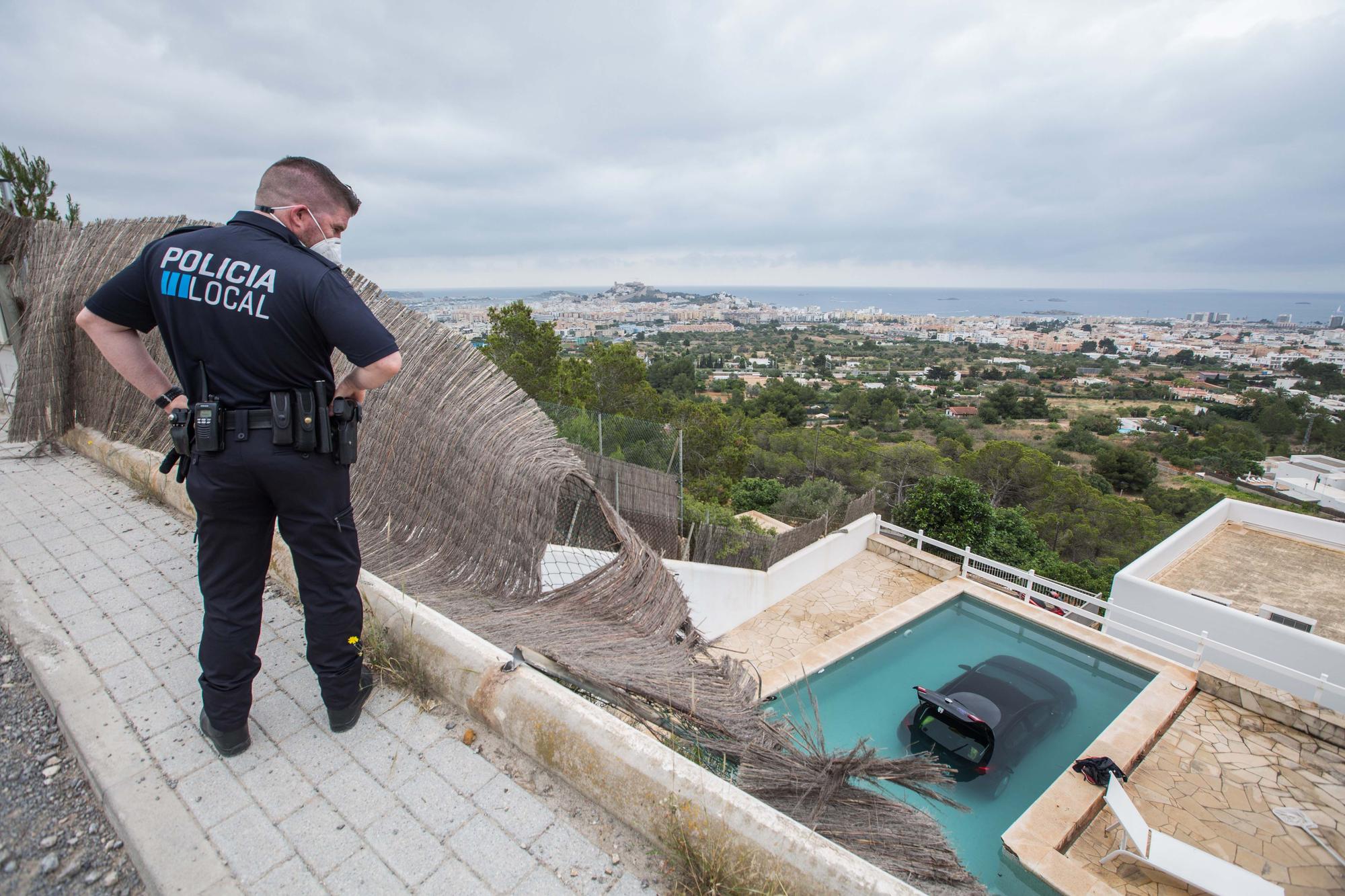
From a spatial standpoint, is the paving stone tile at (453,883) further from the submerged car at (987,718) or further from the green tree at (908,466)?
the green tree at (908,466)

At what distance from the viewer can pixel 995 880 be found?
15.3 feet

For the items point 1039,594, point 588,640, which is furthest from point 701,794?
point 1039,594

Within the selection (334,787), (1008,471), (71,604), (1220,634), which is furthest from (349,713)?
(1008,471)

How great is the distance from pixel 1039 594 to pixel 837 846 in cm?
843

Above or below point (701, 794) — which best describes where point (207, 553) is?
above

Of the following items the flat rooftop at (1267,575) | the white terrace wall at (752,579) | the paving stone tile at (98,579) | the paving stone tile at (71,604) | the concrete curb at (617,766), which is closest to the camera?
the concrete curb at (617,766)

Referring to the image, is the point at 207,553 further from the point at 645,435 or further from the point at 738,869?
the point at 645,435

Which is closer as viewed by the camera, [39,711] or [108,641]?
[39,711]

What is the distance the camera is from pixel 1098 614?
8484mm

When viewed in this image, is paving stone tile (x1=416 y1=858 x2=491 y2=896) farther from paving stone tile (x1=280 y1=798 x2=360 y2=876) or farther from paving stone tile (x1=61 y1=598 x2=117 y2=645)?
paving stone tile (x1=61 y1=598 x2=117 y2=645)

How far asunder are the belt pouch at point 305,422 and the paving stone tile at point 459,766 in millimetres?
984

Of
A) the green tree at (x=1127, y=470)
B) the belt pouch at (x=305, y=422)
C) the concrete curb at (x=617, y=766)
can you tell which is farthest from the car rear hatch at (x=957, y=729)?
the green tree at (x=1127, y=470)

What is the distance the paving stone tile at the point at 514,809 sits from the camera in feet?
5.32

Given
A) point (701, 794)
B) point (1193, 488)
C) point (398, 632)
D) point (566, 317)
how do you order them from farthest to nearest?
point (566, 317), point (1193, 488), point (398, 632), point (701, 794)
